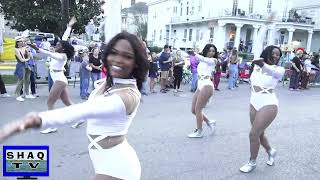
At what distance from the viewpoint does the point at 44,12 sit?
28312 millimetres

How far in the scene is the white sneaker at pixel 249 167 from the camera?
5.89 meters

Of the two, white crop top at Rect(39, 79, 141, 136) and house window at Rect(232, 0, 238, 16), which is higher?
house window at Rect(232, 0, 238, 16)

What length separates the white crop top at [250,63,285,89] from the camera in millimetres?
5502

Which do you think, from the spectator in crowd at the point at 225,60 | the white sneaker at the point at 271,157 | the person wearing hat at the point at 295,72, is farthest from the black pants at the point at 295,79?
the white sneaker at the point at 271,157

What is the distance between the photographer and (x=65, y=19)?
598 inches

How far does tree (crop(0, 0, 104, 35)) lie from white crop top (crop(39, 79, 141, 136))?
88.3 ft

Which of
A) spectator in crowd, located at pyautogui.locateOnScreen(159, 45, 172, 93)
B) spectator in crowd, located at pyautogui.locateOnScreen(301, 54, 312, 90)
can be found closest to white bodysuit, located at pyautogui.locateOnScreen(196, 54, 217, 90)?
spectator in crowd, located at pyautogui.locateOnScreen(159, 45, 172, 93)

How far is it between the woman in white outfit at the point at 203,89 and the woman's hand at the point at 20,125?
18.8 ft

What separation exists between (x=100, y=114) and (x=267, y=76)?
13.1 ft

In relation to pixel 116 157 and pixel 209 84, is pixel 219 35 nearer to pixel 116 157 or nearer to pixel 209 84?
pixel 209 84

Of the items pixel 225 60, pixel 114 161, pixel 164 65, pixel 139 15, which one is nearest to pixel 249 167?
pixel 114 161

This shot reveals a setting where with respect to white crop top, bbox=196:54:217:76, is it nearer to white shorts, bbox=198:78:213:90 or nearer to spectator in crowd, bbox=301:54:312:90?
white shorts, bbox=198:78:213:90

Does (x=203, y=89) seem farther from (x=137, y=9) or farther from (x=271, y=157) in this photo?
(x=137, y=9)

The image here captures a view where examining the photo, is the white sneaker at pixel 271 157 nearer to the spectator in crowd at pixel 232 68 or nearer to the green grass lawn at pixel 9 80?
the green grass lawn at pixel 9 80
